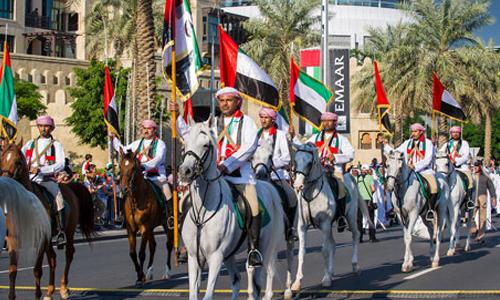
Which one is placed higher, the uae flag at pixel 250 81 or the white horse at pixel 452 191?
the uae flag at pixel 250 81

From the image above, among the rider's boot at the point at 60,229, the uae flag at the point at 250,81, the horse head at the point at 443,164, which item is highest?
the uae flag at the point at 250,81

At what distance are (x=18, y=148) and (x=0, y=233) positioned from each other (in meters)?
3.46

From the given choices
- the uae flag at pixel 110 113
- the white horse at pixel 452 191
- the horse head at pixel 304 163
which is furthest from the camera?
the uae flag at pixel 110 113

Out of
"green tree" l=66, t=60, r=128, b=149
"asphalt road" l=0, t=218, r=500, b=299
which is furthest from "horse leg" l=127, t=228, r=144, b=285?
"green tree" l=66, t=60, r=128, b=149

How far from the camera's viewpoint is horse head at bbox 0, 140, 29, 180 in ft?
38.6

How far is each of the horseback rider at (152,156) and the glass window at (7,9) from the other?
74.2 m

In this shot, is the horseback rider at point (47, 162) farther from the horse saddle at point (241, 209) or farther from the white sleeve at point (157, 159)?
the horse saddle at point (241, 209)

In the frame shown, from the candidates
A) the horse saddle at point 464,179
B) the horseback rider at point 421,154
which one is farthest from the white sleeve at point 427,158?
the horse saddle at point 464,179

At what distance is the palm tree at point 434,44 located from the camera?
49.0 meters

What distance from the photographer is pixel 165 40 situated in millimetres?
16375

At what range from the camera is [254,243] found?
10383 mm

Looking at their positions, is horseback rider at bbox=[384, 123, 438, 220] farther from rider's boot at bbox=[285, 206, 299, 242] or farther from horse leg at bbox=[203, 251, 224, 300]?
horse leg at bbox=[203, 251, 224, 300]

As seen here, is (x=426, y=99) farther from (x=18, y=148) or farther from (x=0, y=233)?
(x=0, y=233)

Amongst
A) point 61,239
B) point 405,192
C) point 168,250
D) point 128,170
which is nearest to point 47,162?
point 61,239
